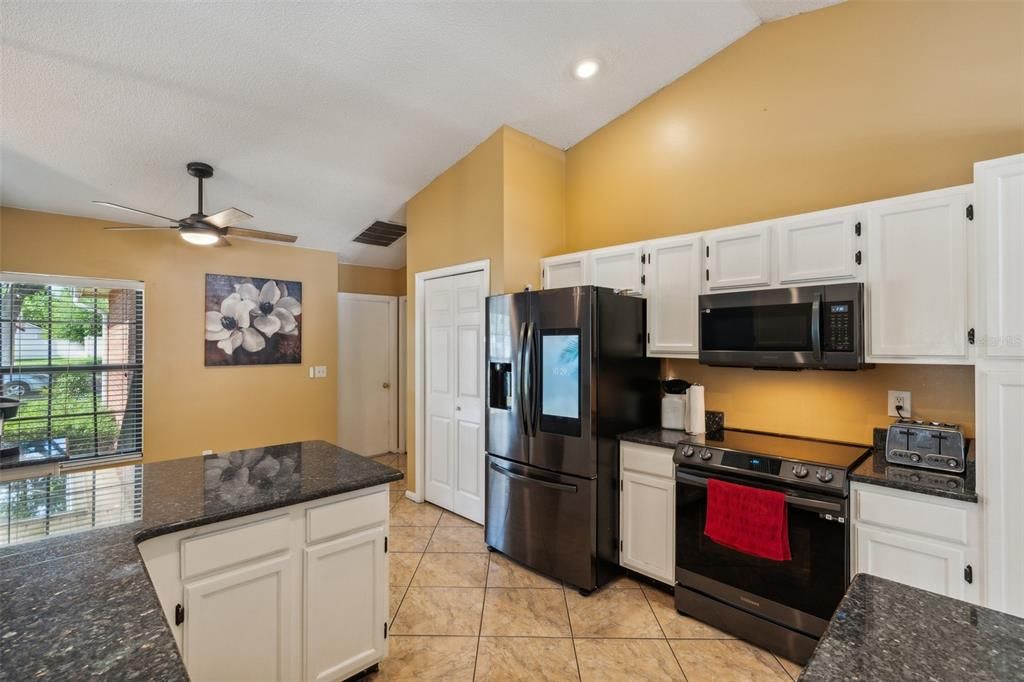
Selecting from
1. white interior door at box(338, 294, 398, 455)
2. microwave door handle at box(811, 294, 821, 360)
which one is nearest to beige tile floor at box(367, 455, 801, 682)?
microwave door handle at box(811, 294, 821, 360)

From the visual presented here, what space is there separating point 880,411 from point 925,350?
1.66 feet

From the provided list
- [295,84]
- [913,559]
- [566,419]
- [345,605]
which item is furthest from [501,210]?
[913,559]

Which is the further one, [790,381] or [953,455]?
[790,381]

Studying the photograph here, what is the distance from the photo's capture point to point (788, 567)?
2.14m

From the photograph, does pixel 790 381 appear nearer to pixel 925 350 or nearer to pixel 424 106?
pixel 925 350

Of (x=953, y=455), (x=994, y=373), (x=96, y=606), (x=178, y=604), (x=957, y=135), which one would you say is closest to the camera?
(x=96, y=606)

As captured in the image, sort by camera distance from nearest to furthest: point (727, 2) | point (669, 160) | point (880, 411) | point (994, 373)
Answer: point (994, 373) → point (880, 411) → point (727, 2) → point (669, 160)

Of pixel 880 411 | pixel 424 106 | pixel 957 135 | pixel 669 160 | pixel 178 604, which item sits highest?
pixel 424 106

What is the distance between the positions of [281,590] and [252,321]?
3577 millimetres

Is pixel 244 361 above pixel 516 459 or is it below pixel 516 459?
above

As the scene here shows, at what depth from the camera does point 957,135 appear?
90.6 inches

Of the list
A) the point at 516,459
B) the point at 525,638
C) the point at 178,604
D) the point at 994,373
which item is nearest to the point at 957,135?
the point at 994,373

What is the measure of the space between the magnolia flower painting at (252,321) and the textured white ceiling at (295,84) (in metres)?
0.82

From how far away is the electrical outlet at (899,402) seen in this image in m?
2.37
